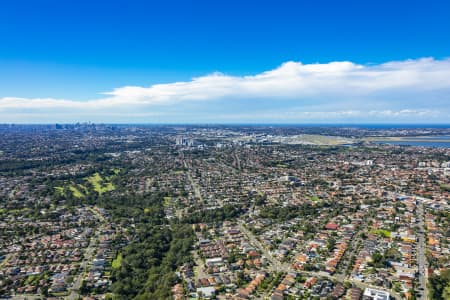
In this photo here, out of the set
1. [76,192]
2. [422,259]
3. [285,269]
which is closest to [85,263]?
[285,269]

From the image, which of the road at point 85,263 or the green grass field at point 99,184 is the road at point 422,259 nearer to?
the road at point 85,263

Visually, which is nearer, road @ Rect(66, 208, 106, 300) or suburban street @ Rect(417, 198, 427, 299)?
suburban street @ Rect(417, 198, 427, 299)

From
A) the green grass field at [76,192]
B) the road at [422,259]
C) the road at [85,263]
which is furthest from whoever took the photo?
the green grass field at [76,192]

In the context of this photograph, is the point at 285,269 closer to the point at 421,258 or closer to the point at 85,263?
the point at 421,258

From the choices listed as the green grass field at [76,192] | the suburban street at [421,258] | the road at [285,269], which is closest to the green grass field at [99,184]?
the green grass field at [76,192]

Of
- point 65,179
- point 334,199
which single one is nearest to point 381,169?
point 334,199

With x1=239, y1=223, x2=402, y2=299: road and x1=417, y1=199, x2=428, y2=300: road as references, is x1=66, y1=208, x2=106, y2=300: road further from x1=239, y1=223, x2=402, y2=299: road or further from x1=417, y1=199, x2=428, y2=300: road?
x1=417, y1=199, x2=428, y2=300: road

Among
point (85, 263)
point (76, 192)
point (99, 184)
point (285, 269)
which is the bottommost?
point (85, 263)

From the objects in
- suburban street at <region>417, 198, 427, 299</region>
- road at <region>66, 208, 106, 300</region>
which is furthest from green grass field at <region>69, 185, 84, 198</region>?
suburban street at <region>417, 198, 427, 299</region>

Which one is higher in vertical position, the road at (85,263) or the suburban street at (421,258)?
the suburban street at (421,258)

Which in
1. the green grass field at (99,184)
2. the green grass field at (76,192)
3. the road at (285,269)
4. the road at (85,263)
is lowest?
the road at (85,263)

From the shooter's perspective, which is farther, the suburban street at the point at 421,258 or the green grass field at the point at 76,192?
the green grass field at the point at 76,192
